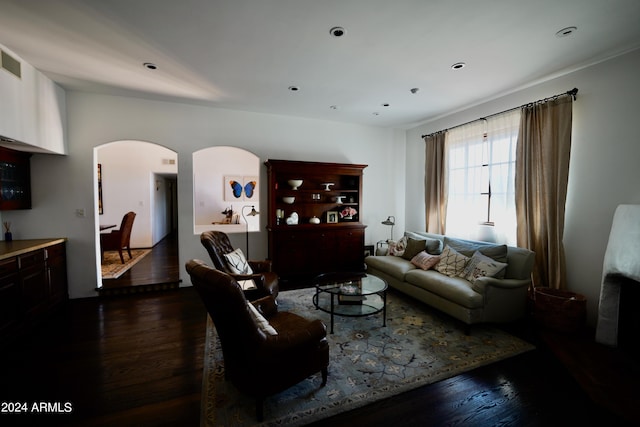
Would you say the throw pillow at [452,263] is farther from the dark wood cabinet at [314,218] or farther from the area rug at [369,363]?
the dark wood cabinet at [314,218]

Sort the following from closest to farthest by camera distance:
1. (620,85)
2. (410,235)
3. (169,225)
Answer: (620,85)
(410,235)
(169,225)

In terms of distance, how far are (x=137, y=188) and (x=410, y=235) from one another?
22.8 feet

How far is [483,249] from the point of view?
3.42 meters

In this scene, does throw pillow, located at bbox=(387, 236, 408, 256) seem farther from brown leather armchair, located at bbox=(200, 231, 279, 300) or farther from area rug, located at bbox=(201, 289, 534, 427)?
brown leather armchair, located at bbox=(200, 231, 279, 300)

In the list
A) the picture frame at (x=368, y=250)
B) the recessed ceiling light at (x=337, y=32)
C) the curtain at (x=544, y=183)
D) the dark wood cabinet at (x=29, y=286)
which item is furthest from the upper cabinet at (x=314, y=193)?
the dark wood cabinet at (x=29, y=286)

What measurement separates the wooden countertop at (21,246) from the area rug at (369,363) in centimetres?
205

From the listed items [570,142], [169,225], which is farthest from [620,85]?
[169,225]

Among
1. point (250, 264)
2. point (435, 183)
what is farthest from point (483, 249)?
point (250, 264)

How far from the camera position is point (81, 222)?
12.5ft

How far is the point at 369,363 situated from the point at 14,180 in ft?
15.5

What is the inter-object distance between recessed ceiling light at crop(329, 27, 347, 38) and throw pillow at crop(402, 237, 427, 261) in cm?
310

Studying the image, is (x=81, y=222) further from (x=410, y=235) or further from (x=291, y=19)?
(x=410, y=235)

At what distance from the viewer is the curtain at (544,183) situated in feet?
10.2

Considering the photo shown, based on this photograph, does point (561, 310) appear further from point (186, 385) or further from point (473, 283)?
point (186, 385)
